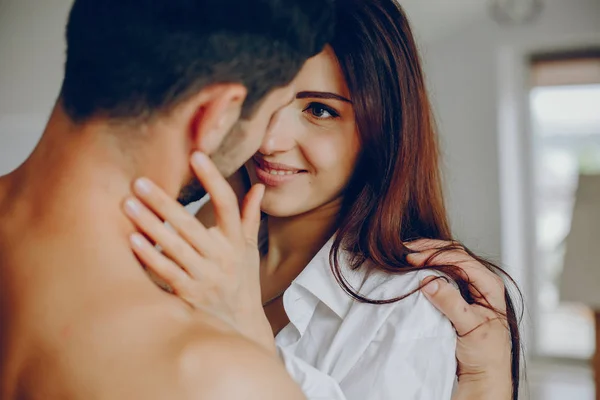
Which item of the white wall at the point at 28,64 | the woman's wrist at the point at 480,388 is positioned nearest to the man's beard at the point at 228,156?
the woman's wrist at the point at 480,388

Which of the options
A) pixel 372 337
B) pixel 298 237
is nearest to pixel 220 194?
pixel 372 337

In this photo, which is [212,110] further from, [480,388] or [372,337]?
[480,388]

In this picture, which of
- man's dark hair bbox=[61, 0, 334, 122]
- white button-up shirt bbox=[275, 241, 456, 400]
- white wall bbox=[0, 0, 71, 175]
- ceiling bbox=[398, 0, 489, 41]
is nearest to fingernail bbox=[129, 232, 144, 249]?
man's dark hair bbox=[61, 0, 334, 122]

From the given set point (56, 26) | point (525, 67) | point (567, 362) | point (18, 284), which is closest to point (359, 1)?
point (18, 284)

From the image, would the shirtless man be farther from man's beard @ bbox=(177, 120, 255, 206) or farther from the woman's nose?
the woman's nose

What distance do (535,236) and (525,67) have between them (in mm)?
805

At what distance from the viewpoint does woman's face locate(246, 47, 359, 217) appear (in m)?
1.26

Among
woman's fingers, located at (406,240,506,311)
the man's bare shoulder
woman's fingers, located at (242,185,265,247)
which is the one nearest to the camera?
the man's bare shoulder

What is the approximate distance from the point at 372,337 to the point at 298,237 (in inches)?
14.8

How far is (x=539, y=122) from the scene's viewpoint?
3715 millimetres

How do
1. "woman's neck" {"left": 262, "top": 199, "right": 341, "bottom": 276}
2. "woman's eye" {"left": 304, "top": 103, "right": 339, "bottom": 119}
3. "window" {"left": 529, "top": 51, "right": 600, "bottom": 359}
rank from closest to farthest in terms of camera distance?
"woman's eye" {"left": 304, "top": 103, "right": 339, "bottom": 119}
"woman's neck" {"left": 262, "top": 199, "right": 341, "bottom": 276}
"window" {"left": 529, "top": 51, "right": 600, "bottom": 359}

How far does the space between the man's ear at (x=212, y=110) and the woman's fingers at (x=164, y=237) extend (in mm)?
78

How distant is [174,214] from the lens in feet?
2.42

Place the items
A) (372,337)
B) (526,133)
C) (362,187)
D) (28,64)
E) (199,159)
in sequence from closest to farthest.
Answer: (199,159), (372,337), (362,187), (28,64), (526,133)
